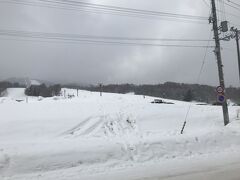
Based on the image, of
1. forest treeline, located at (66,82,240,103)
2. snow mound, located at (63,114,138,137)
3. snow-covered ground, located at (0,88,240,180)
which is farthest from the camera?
forest treeline, located at (66,82,240,103)

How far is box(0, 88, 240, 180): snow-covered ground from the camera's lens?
520 inches

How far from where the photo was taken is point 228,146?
19578 mm

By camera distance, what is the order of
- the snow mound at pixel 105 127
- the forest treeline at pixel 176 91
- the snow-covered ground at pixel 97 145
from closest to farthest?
the snow-covered ground at pixel 97 145, the snow mound at pixel 105 127, the forest treeline at pixel 176 91

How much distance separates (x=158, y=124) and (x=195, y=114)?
18.9ft

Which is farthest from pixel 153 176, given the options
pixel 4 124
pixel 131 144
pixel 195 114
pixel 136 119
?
pixel 195 114

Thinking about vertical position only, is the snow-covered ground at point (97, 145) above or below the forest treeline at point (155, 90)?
above

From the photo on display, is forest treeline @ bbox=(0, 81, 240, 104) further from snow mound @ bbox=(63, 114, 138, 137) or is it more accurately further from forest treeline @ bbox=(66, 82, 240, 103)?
snow mound @ bbox=(63, 114, 138, 137)

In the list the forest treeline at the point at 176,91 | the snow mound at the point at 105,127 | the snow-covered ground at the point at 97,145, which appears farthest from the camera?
the forest treeline at the point at 176,91

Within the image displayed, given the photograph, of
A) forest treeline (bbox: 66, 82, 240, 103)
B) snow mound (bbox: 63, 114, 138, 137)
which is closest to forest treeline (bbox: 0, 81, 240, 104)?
forest treeline (bbox: 66, 82, 240, 103)

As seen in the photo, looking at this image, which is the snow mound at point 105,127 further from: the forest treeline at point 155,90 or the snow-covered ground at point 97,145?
the forest treeline at point 155,90

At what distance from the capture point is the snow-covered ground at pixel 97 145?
13219mm

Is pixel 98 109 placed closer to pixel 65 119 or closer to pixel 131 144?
pixel 65 119

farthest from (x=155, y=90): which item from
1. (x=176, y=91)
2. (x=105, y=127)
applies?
(x=105, y=127)

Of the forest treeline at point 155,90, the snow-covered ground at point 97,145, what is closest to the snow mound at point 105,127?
the snow-covered ground at point 97,145
